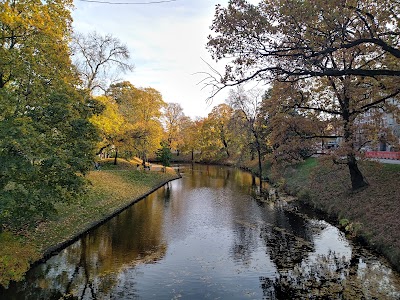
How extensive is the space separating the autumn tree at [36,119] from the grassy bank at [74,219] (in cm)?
105

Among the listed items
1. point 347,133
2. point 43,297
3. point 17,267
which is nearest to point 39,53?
point 17,267

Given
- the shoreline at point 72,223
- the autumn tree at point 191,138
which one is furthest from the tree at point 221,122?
the shoreline at point 72,223

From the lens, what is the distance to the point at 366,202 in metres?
19.0

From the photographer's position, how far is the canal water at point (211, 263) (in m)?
10.5

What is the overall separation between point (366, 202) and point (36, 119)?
18.2 metres

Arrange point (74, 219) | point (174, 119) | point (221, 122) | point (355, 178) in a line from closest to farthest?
point (74, 219) → point (355, 178) → point (221, 122) → point (174, 119)

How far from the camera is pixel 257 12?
9.92 metres

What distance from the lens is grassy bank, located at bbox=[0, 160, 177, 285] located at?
11.2m

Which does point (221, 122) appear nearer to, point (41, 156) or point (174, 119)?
point (174, 119)

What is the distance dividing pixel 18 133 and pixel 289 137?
55.6 ft

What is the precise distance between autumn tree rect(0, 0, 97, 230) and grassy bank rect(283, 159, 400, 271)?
1332 centimetres

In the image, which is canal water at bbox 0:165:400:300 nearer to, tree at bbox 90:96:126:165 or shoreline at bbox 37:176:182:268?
shoreline at bbox 37:176:182:268

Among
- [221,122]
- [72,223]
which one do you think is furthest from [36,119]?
[221,122]

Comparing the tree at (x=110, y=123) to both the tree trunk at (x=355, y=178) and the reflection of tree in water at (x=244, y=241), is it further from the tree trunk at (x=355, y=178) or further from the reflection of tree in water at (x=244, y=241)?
the tree trunk at (x=355, y=178)
